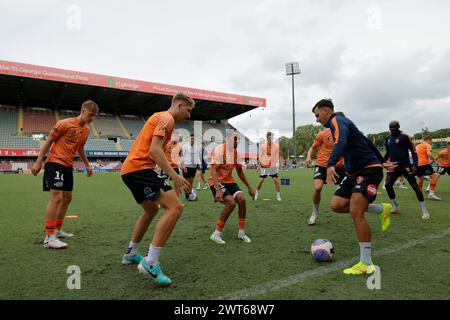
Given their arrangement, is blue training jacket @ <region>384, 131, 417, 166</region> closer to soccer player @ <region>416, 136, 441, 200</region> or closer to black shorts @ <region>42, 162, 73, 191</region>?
soccer player @ <region>416, 136, 441, 200</region>

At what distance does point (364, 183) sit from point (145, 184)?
8.29ft

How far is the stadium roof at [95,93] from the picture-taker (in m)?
30.9

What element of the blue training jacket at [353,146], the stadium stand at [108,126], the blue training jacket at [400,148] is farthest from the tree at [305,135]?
the blue training jacket at [353,146]

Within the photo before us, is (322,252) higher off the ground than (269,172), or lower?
lower

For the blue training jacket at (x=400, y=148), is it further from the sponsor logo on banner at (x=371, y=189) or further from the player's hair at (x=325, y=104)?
the sponsor logo on banner at (x=371, y=189)

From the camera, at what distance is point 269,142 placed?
9.75 m

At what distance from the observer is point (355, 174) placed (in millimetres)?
3814

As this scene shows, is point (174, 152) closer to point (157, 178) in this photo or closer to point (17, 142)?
point (157, 178)

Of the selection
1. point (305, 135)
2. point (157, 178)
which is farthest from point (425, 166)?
point (305, 135)
